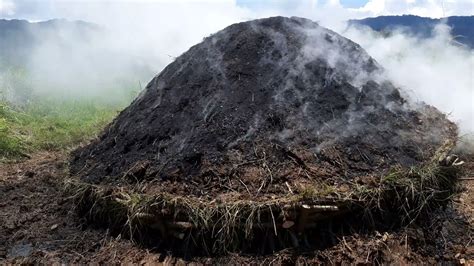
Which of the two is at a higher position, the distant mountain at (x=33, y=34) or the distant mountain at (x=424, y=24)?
the distant mountain at (x=33, y=34)

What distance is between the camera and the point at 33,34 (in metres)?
20.5

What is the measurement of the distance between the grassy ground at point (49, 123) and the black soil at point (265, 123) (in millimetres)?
2175

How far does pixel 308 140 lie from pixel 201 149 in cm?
102

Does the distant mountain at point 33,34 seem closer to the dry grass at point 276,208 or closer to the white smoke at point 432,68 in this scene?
the white smoke at point 432,68

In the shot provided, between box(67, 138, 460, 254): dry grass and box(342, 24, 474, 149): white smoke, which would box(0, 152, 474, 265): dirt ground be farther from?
box(342, 24, 474, 149): white smoke

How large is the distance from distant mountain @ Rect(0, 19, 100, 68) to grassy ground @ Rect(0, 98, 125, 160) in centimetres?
592

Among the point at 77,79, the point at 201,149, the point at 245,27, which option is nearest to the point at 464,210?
the point at 201,149

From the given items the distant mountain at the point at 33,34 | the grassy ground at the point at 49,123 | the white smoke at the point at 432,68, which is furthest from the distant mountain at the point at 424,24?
the distant mountain at the point at 33,34

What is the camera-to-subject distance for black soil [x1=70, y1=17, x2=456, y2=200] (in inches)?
180

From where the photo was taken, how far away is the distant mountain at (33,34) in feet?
59.1

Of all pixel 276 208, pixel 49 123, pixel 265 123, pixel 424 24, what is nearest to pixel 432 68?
pixel 265 123

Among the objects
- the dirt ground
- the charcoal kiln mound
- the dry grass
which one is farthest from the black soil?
the dirt ground

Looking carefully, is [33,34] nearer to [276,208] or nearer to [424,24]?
[424,24]

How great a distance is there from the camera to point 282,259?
4070 millimetres
